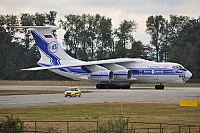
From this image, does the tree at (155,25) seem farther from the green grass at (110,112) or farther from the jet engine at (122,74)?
the green grass at (110,112)

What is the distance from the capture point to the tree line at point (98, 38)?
12762 cm

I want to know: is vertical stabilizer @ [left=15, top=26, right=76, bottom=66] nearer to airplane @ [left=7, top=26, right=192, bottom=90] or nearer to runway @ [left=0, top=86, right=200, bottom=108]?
airplane @ [left=7, top=26, right=192, bottom=90]

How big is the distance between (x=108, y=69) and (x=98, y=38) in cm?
6630

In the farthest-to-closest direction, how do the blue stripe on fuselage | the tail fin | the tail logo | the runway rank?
1. the tail logo
2. the tail fin
3. the blue stripe on fuselage
4. the runway

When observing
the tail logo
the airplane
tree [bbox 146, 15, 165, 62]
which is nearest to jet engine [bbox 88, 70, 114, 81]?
the airplane

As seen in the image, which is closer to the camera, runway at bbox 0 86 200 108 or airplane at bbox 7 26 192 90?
runway at bbox 0 86 200 108

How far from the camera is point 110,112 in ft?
128

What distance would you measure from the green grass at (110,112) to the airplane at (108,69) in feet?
98.6

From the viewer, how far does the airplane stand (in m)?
75.4

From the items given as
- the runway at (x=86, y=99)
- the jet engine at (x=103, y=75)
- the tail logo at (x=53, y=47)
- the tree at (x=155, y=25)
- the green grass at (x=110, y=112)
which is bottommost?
the green grass at (x=110, y=112)

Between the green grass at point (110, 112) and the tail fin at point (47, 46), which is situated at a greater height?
the tail fin at point (47, 46)

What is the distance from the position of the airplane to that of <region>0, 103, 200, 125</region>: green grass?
30.0 m

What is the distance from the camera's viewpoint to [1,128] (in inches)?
1005

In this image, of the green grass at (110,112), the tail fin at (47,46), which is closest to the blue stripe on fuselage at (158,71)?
the tail fin at (47,46)
